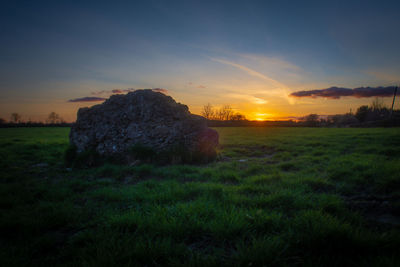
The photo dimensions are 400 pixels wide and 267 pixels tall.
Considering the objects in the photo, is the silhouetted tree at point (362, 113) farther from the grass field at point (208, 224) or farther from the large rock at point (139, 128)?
the large rock at point (139, 128)

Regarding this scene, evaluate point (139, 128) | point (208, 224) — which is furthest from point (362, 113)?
point (208, 224)

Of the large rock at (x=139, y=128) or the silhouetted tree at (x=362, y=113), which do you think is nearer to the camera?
the large rock at (x=139, y=128)

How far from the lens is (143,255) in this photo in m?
2.18

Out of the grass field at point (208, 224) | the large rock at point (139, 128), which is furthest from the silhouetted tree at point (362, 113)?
the large rock at point (139, 128)

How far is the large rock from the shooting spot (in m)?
7.48

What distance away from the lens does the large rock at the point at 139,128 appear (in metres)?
7.48

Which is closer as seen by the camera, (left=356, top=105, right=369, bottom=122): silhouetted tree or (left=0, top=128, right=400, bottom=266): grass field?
(left=0, top=128, right=400, bottom=266): grass field

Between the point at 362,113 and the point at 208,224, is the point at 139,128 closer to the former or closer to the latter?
the point at 208,224

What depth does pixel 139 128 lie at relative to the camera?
764 cm

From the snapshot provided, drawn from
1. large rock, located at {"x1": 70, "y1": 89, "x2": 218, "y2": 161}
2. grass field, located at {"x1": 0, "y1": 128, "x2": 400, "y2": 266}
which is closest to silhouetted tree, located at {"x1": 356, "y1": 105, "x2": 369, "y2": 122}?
grass field, located at {"x1": 0, "y1": 128, "x2": 400, "y2": 266}

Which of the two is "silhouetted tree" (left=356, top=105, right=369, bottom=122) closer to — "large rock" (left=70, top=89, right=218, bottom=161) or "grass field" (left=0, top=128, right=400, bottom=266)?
"grass field" (left=0, top=128, right=400, bottom=266)

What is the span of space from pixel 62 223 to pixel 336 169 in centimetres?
727

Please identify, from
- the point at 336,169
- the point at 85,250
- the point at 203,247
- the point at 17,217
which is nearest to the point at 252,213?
the point at 203,247

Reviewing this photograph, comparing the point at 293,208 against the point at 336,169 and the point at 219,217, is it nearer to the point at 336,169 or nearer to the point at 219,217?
the point at 219,217
